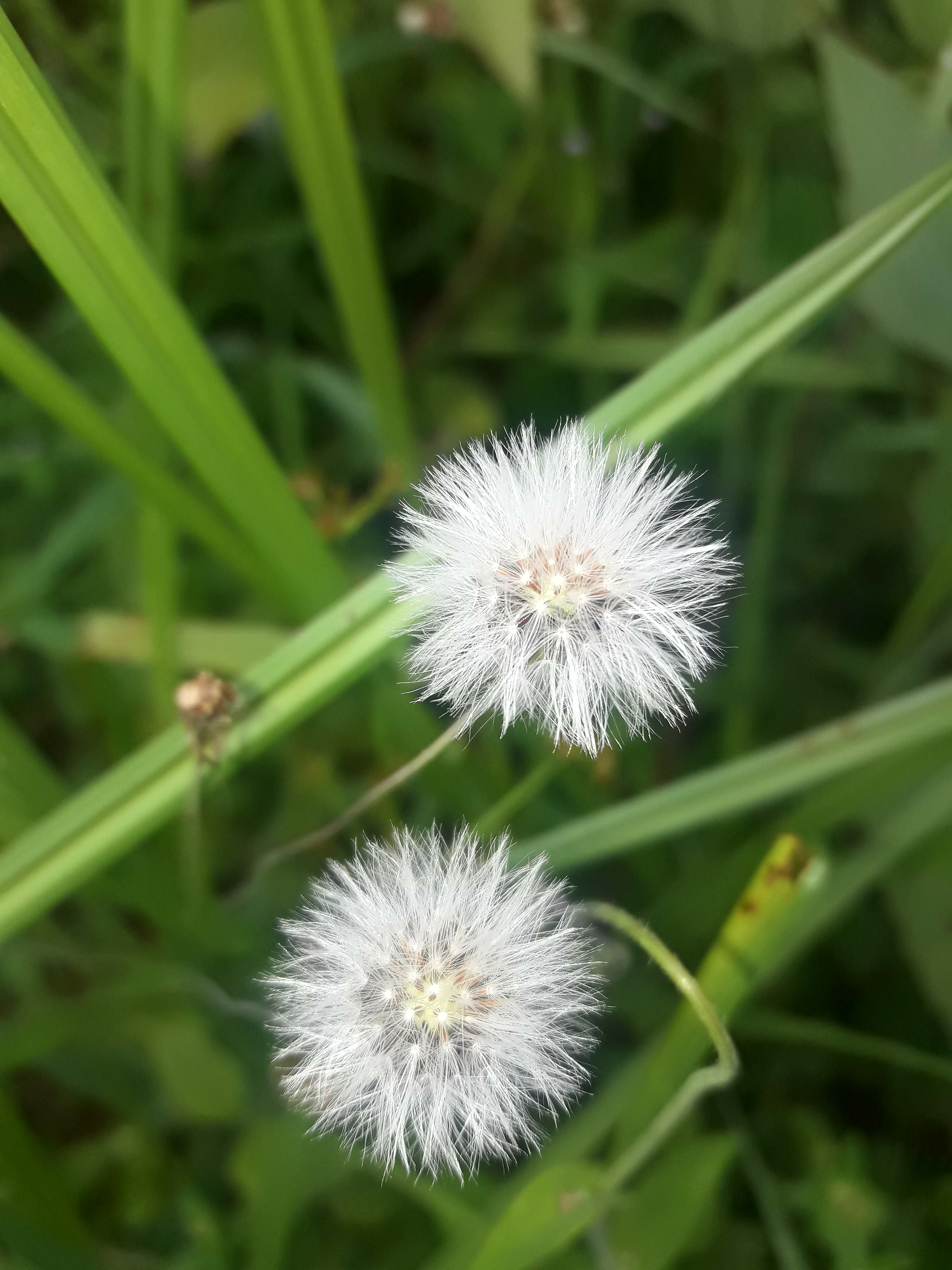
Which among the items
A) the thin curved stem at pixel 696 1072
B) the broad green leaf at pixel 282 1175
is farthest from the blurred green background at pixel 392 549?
the thin curved stem at pixel 696 1072

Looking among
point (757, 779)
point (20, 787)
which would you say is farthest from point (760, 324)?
point (20, 787)

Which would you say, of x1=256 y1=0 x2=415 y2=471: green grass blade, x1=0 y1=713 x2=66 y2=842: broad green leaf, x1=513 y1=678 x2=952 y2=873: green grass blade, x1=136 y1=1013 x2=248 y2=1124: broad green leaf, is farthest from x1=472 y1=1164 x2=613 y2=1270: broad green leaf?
x1=256 y1=0 x2=415 y2=471: green grass blade

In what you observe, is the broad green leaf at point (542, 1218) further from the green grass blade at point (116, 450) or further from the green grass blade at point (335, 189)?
the green grass blade at point (335, 189)

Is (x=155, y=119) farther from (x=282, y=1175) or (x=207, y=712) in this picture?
(x=282, y=1175)

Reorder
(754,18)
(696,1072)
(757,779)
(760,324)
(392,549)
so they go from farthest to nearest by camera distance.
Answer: (392,549) < (754,18) < (757,779) < (760,324) < (696,1072)

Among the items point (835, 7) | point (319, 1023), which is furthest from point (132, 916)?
point (835, 7)

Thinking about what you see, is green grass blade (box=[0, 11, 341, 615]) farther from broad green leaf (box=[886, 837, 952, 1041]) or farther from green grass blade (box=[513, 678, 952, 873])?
broad green leaf (box=[886, 837, 952, 1041])
